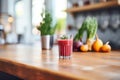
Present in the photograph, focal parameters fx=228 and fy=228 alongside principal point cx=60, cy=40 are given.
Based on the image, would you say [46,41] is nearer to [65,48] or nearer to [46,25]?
[46,25]

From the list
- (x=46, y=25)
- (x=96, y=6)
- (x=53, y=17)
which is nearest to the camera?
(x=46, y=25)


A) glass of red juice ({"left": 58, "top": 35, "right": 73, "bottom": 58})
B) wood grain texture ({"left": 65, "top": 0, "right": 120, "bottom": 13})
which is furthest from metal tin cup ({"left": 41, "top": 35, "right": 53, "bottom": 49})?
wood grain texture ({"left": 65, "top": 0, "right": 120, "bottom": 13})

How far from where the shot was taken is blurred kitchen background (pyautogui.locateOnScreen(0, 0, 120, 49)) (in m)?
2.99

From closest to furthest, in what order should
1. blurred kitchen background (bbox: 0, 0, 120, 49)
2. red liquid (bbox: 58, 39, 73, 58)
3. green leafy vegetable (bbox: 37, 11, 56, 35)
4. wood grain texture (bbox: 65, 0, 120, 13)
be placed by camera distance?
red liquid (bbox: 58, 39, 73, 58), green leafy vegetable (bbox: 37, 11, 56, 35), wood grain texture (bbox: 65, 0, 120, 13), blurred kitchen background (bbox: 0, 0, 120, 49)

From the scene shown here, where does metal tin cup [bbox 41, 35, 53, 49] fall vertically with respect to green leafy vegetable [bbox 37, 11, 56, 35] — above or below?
below

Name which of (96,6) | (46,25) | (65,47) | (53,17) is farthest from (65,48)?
(53,17)

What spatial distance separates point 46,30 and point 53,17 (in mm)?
3187

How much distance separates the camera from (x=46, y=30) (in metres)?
2.01

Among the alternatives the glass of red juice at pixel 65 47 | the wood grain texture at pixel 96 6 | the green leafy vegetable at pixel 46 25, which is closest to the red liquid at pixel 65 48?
the glass of red juice at pixel 65 47

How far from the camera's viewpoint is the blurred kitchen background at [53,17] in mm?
2986

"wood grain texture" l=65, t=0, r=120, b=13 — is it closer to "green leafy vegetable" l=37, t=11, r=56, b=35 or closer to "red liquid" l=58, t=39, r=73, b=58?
"green leafy vegetable" l=37, t=11, r=56, b=35

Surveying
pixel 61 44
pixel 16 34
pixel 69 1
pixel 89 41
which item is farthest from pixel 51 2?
pixel 61 44

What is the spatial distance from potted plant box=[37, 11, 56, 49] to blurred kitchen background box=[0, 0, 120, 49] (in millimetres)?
979

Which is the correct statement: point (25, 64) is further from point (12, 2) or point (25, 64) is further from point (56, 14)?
point (12, 2)
